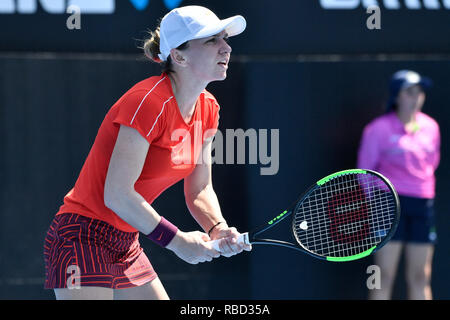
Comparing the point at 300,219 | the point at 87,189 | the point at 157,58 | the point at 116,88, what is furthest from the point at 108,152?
the point at 116,88

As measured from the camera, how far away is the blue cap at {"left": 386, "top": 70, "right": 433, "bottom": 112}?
4617 millimetres

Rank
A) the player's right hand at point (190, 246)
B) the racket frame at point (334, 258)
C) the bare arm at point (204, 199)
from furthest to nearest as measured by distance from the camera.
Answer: the bare arm at point (204, 199) → the racket frame at point (334, 258) → the player's right hand at point (190, 246)

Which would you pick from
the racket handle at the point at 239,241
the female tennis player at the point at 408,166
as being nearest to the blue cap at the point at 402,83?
the female tennis player at the point at 408,166

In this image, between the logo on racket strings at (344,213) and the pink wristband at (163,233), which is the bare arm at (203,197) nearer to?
the pink wristband at (163,233)

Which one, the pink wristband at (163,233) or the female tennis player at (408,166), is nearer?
the pink wristband at (163,233)

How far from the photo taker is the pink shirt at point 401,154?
458cm

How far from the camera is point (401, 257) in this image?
A: 191 inches

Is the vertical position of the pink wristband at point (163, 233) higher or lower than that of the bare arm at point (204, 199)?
lower

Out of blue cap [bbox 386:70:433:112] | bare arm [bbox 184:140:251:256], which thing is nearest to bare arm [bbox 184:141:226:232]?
bare arm [bbox 184:140:251:256]

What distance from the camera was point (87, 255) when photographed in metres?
2.72

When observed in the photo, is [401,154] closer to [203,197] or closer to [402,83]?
[402,83]

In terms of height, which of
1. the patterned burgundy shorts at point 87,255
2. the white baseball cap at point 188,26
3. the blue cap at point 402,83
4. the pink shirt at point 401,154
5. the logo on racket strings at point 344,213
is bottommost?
the patterned burgundy shorts at point 87,255

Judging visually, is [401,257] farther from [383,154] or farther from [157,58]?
[157,58]

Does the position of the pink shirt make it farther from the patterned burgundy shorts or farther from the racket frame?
the patterned burgundy shorts
